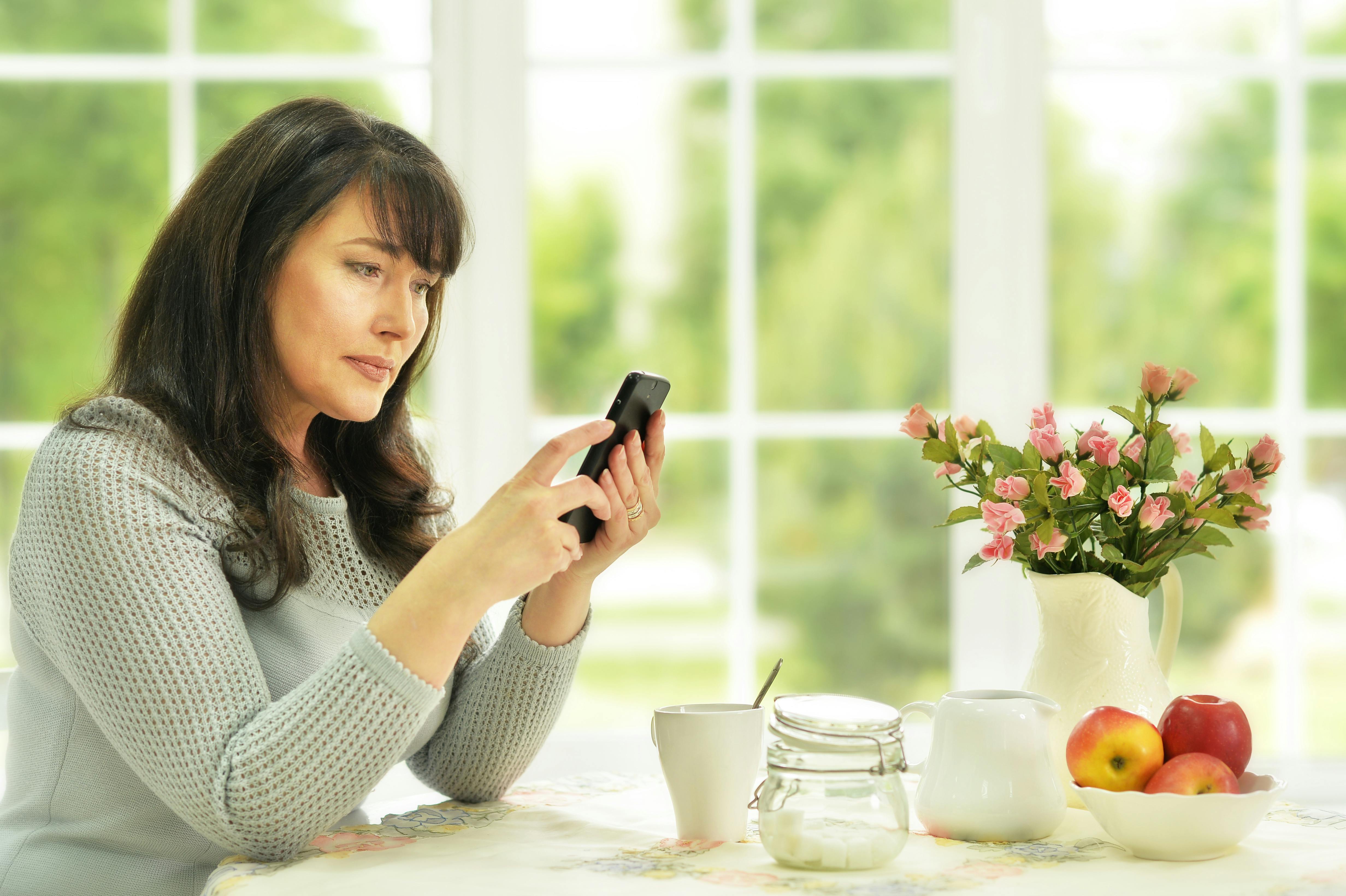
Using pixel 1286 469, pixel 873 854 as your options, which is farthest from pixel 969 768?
pixel 1286 469

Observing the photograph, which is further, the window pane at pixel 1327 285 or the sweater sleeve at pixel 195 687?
the window pane at pixel 1327 285

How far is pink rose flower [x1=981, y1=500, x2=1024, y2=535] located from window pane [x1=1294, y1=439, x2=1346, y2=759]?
1.10 m

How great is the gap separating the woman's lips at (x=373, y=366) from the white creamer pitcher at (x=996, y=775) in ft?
2.11

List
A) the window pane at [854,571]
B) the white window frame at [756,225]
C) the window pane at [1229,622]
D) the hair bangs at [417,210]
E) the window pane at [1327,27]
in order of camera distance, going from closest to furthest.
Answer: the hair bangs at [417,210], the white window frame at [756,225], the window pane at [1327,27], the window pane at [854,571], the window pane at [1229,622]

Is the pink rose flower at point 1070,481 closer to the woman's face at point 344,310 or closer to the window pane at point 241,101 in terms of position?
the woman's face at point 344,310

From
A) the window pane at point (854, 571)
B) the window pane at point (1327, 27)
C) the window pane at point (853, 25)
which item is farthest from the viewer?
the window pane at point (854, 571)

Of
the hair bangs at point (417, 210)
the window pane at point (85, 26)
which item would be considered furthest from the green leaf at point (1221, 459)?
the window pane at point (85, 26)

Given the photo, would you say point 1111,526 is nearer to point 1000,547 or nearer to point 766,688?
point 1000,547

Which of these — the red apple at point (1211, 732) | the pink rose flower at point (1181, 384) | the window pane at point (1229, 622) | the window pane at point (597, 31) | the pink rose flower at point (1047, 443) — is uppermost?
the window pane at point (597, 31)

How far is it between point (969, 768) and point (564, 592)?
44cm

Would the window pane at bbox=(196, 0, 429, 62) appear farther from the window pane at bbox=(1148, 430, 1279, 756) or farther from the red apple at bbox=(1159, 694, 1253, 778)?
the window pane at bbox=(1148, 430, 1279, 756)

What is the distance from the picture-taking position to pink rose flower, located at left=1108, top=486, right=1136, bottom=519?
104cm

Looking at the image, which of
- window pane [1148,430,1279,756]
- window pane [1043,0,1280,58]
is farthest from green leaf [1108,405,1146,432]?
window pane [1148,430,1279,756]

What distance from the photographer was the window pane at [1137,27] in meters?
1.96
